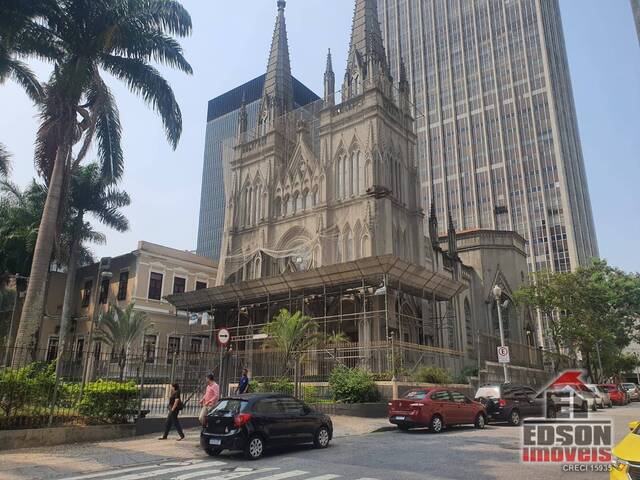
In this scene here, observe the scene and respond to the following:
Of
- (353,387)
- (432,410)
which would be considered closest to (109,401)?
(353,387)

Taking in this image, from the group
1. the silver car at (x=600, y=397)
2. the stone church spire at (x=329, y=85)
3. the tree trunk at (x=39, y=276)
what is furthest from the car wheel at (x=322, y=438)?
the stone church spire at (x=329, y=85)

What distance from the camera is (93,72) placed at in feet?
61.3

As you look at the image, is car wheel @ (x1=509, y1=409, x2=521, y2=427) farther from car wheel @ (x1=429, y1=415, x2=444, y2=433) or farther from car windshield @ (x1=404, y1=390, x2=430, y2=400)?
car windshield @ (x1=404, y1=390, x2=430, y2=400)

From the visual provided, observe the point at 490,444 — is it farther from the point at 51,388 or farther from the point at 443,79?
the point at 443,79

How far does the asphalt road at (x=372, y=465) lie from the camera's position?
8430 millimetres

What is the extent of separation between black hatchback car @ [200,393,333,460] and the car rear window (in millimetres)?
8592

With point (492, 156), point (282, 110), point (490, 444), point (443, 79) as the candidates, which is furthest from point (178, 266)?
point (443, 79)

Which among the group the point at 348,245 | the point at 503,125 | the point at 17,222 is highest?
the point at 503,125

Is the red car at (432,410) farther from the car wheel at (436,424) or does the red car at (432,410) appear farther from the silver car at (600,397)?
the silver car at (600,397)

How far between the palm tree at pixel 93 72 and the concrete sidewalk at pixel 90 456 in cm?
621

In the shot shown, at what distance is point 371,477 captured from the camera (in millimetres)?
8234

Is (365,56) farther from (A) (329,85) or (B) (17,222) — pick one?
(B) (17,222)

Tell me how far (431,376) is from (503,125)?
82.1 metres

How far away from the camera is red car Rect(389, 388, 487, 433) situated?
49.1 ft
